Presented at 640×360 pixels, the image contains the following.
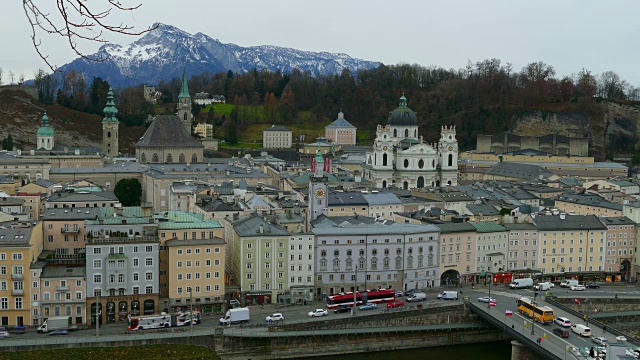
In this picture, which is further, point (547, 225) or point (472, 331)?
point (547, 225)

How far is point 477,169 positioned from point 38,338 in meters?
56.8

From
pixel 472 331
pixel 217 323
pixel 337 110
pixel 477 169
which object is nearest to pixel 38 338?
pixel 217 323

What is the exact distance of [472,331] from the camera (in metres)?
34.6

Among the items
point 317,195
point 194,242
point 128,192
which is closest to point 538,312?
point 194,242

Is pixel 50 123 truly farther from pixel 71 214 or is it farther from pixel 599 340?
pixel 599 340

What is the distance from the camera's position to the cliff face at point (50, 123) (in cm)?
8362

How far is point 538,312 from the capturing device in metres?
31.9

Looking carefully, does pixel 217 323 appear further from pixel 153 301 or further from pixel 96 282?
pixel 96 282

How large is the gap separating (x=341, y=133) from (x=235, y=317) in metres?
65.8

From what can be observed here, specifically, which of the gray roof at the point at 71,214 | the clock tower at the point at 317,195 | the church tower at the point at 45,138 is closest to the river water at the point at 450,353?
the clock tower at the point at 317,195

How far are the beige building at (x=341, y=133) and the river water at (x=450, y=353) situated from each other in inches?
2493

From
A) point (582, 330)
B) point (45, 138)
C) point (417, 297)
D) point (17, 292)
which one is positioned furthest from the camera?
point (45, 138)

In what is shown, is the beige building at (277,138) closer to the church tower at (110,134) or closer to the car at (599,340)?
the church tower at (110,134)

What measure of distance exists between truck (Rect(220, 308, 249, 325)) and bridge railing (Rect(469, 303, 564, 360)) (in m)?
10.1
